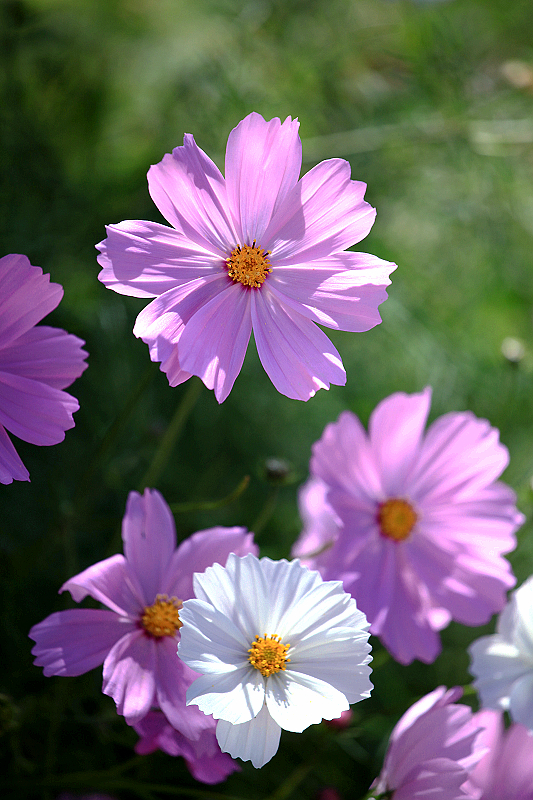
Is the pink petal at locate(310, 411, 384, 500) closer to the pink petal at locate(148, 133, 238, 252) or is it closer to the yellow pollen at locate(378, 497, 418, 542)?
the yellow pollen at locate(378, 497, 418, 542)

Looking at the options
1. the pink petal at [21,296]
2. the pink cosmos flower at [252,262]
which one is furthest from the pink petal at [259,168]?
the pink petal at [21,296]

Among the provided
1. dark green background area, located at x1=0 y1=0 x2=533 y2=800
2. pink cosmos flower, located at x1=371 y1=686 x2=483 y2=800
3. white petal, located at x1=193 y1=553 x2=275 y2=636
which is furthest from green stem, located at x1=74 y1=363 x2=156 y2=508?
pink cosmos flower, located at x1=371 y1=686 x2=483 y2=800

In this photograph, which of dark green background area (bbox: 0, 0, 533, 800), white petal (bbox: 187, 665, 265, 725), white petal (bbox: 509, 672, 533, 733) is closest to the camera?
white petal (bbox: 187, 665, 265, 725)

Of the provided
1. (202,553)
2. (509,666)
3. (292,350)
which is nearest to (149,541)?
(202,553)

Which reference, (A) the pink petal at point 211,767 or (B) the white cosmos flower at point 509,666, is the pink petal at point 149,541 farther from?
(B) the white cosmos flower at point 509,666

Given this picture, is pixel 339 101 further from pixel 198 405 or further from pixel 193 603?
pixel 193 603

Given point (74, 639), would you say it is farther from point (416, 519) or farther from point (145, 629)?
point (416, 519)
